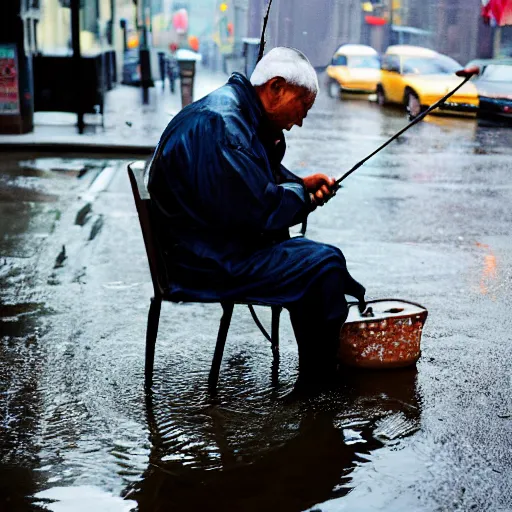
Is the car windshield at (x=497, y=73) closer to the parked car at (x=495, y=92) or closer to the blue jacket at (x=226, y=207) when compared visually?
the parked car at (x=495, y=92)

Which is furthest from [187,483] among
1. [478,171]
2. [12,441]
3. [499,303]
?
[478,171]

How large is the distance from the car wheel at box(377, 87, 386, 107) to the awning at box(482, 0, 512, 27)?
4.26 meters

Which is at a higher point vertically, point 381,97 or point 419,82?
point 419,82

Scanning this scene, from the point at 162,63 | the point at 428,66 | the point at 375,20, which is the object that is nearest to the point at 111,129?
the point at 428,66

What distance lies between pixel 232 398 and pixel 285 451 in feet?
2.02

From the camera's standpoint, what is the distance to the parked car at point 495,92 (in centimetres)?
2033

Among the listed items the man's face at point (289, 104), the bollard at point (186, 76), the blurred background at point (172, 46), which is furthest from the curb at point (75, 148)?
the man's face at point (289, 104)

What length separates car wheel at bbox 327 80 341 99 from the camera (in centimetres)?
2603

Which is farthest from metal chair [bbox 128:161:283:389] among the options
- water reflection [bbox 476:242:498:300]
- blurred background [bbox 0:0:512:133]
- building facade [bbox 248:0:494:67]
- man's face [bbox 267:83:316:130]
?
building facade [bbox 248:0:494:67]

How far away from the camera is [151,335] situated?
434 centimetres

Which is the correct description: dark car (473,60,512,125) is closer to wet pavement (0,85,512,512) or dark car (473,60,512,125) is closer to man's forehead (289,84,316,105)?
wet pavement (0,85,512,512)

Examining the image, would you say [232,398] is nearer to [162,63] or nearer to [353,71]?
[353,71]

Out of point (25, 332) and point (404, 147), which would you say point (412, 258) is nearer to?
point (25, 332)

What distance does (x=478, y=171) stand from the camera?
41.8ft
